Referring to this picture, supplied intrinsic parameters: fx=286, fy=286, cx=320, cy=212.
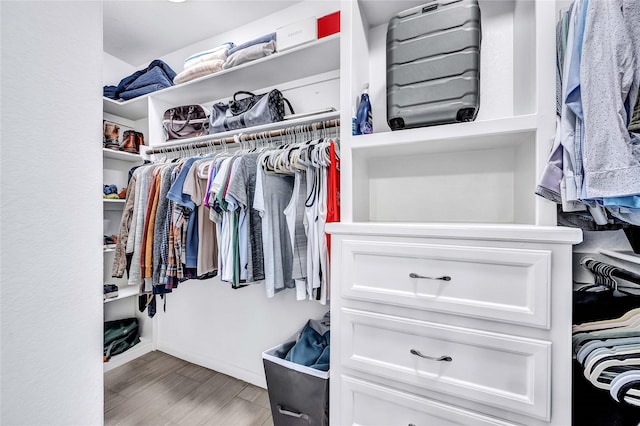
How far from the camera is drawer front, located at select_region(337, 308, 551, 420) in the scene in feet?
2.51

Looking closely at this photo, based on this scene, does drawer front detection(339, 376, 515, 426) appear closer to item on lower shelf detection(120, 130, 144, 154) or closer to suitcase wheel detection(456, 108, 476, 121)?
suitcase wheel detection(456, 108, 476, 121)

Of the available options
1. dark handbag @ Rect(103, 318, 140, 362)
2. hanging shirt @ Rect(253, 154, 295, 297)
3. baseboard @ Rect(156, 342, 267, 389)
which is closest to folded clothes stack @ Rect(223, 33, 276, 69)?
hanging shirt @ Rect(253, 154, 295, 297)

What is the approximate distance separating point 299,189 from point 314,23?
2.79ft

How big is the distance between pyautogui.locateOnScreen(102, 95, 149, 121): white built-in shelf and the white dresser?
210cm

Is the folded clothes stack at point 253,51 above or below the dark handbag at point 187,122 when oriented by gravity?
above

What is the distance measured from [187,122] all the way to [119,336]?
1.84 m

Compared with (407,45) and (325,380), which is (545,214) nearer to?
(407,45)

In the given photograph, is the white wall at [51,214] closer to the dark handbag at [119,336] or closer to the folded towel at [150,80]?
the folded towel at [150,80]

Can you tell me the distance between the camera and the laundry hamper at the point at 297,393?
1214mm

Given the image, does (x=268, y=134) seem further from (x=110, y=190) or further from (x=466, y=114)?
(x=110, y=190)

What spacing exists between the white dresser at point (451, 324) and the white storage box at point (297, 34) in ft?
3.46

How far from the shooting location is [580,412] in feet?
2.61

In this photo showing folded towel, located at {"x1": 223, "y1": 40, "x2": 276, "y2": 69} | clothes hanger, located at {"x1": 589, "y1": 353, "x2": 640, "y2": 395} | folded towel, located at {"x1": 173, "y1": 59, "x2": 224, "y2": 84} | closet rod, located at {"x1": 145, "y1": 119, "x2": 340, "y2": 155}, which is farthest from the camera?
folded towel, located at {"x1": 173, "y1": 59, "x2": 224, "y2": 84}

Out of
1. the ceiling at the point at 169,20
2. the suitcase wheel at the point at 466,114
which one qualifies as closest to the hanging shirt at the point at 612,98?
the suitcase wheel at the point at 466,114
